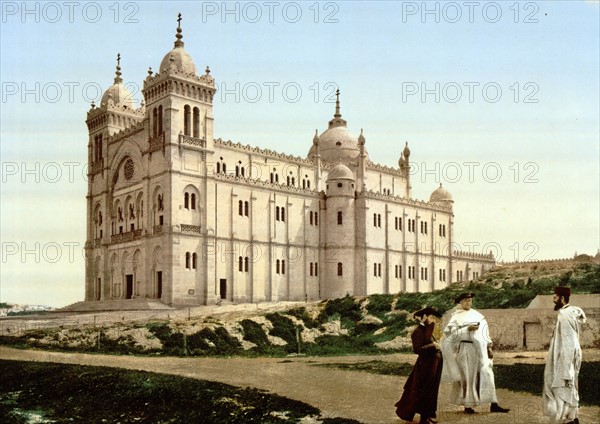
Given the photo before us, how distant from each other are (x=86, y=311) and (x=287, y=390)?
35.2 meters

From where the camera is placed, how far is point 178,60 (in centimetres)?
5231

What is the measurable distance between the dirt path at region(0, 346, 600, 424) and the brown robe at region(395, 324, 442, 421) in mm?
495

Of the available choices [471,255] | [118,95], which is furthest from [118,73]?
[471,255]

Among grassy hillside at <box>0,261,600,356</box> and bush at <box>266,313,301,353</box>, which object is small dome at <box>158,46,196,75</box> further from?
bush at <box>266,313,301,353</box>

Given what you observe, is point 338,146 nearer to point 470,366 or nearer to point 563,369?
point 470,366

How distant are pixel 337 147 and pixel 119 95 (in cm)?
2128

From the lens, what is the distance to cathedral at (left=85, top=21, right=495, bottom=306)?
51000 millimetres

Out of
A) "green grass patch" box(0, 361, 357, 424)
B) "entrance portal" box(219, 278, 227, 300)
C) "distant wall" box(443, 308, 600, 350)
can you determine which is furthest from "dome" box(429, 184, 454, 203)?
"green grass patch" box(0, 361, 357, 424)

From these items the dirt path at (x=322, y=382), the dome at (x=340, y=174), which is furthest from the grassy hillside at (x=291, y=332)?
the dome at (x=340, y=174)

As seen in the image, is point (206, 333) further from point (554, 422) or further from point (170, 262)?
point (554, 422)

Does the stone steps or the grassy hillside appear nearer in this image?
the grassy hillside

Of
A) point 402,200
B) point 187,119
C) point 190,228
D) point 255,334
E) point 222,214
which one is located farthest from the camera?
point 402,200

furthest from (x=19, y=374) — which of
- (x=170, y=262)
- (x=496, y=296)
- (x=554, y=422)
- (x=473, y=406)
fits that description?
(x=170, y=262)

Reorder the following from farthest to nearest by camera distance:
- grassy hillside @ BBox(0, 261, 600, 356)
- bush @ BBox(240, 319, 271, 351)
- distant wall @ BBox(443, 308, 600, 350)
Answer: bush @ BBox(240, 319, 271, 351) → grassy hillside @ BBox(0, 261, 600, 356) → distant wall @ BBox(443, 308, 600, 350)
